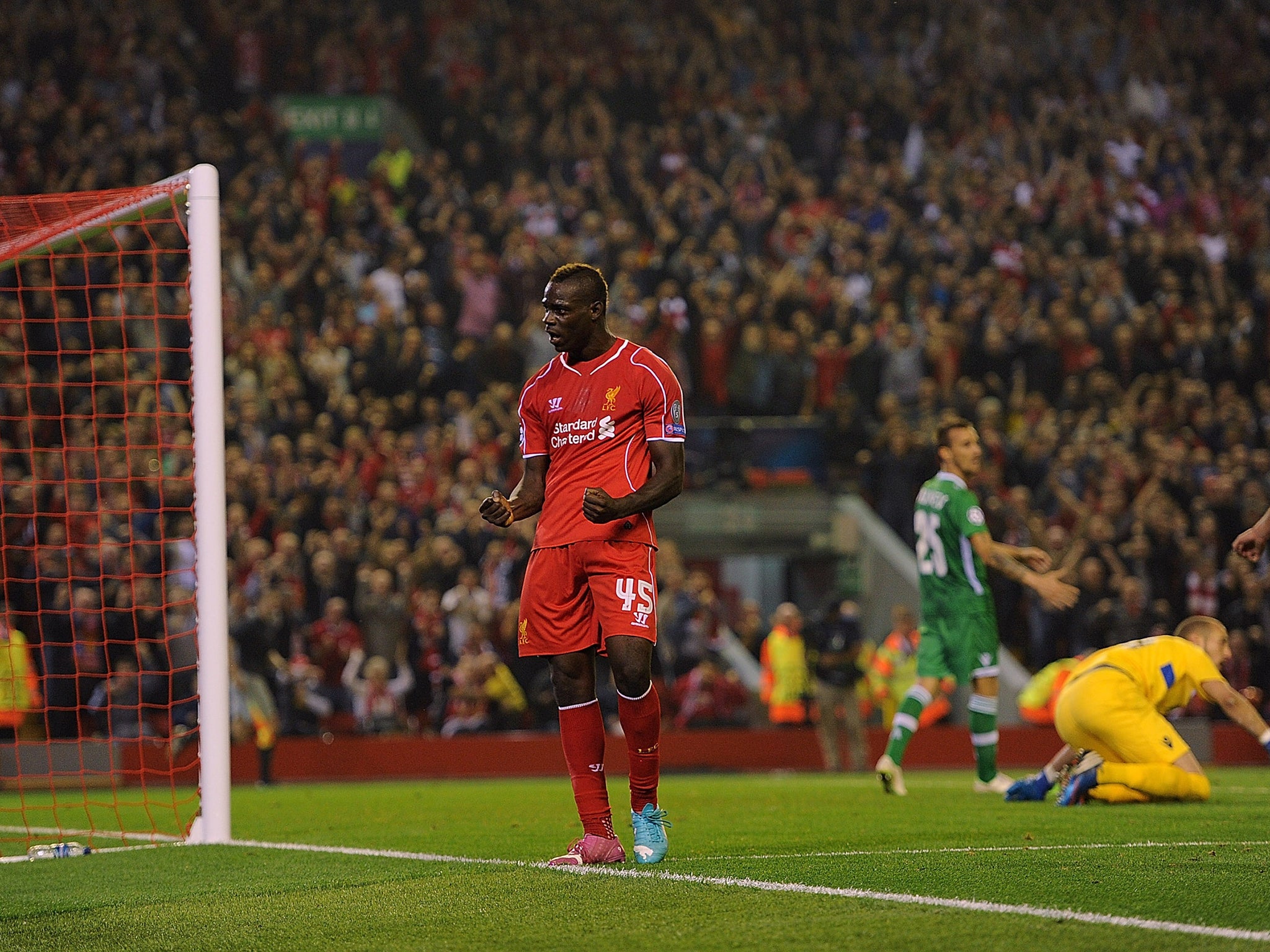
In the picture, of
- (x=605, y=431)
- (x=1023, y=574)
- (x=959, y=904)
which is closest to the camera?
(x=959, y=904)

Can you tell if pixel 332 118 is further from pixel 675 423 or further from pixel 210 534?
pixel 675 423

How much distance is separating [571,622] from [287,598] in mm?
10170

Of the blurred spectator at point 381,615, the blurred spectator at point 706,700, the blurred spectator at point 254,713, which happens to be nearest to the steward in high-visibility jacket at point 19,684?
the blurred spectator at point 254,713

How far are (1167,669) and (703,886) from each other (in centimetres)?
477

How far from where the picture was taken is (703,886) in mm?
5375

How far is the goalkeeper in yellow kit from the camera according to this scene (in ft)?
29.7

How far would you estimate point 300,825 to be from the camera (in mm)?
8914

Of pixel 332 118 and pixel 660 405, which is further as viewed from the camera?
pixel 332 118

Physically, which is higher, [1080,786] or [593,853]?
[593,853]

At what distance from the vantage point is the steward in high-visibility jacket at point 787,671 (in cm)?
1664

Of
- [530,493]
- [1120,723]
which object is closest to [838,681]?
[1120,723]

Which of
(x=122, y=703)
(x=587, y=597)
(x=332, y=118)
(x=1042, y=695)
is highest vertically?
(x=332, y=118)

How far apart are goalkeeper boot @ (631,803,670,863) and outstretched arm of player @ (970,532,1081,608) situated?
13.3ft

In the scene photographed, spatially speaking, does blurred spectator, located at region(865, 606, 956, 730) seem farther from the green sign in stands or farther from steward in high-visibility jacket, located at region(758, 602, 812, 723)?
the green sign in stands
